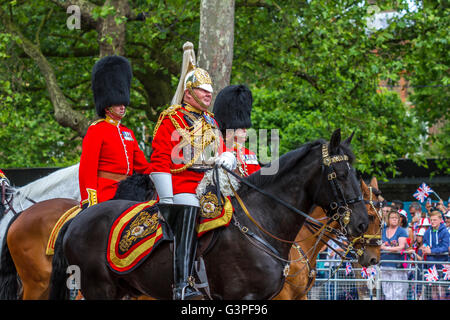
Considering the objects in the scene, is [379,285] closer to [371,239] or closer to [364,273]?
[364,273]

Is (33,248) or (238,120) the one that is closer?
(33,248)

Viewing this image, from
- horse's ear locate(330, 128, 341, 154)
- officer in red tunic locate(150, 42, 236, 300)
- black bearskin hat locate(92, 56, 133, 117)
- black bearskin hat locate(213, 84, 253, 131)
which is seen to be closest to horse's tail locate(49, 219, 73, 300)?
officer in red tunic locate(150, 42, 236, 300)

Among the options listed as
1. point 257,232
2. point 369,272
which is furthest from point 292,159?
point 369,272

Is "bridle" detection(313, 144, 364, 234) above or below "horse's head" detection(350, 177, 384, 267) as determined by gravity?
above

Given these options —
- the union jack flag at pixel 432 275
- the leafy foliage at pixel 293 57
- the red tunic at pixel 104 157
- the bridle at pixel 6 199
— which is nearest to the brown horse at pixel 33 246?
the bridle at pixel 6 199

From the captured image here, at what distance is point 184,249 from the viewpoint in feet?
16.7

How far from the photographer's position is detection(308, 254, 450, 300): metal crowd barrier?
8836 millimetres

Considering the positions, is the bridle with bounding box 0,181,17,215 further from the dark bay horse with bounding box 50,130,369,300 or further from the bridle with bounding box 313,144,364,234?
the bridle with bounding box 313,144,364,234

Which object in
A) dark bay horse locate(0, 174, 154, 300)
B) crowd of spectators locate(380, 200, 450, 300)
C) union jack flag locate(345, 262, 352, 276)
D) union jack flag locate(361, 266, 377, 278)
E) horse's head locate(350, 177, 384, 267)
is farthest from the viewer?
crowd of spectators locate(380, 200, 450, 300)

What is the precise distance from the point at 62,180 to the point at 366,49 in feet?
24.8

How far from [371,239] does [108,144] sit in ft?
8.79

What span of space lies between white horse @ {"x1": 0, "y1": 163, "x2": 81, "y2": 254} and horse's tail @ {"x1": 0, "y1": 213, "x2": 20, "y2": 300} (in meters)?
0.73

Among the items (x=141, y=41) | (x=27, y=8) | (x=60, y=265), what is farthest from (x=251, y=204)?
(x=27, y=8)

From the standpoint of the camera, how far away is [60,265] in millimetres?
5938
